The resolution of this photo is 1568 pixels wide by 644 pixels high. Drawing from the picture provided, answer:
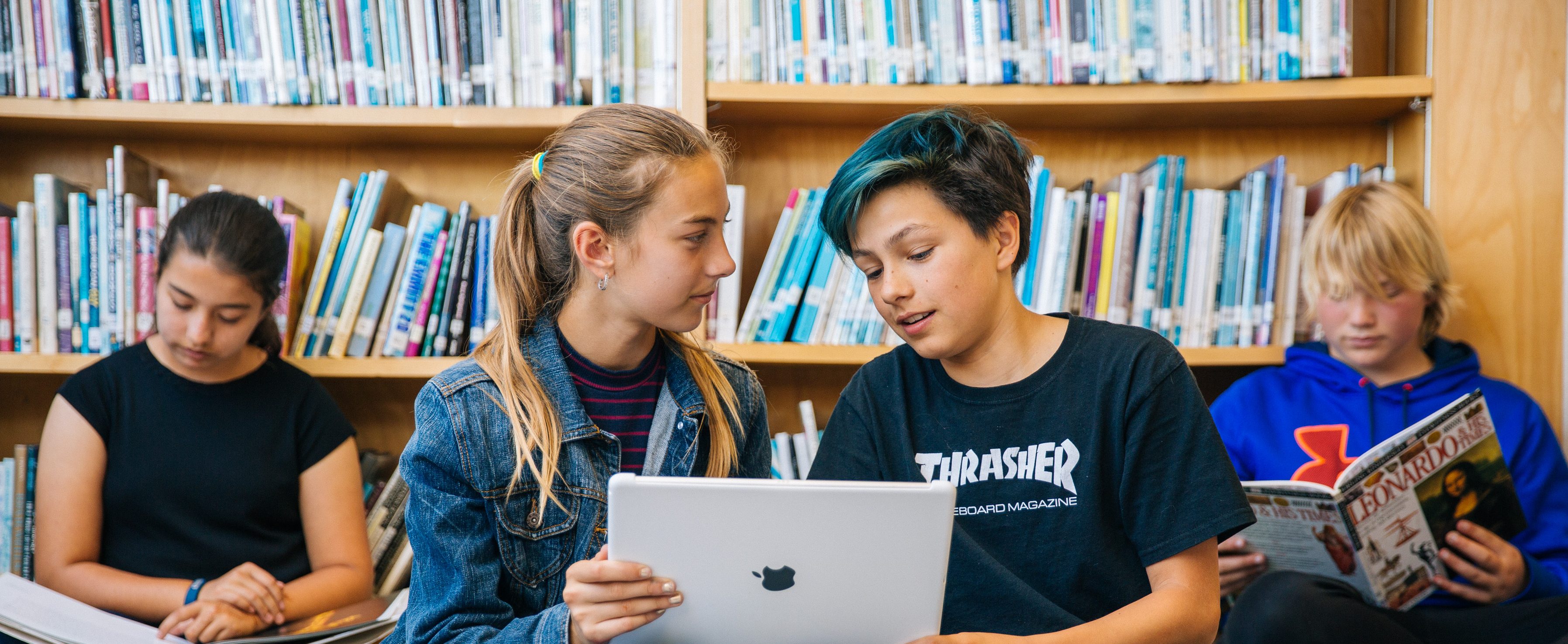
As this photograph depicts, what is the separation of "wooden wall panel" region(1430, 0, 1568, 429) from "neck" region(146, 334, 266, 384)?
6.58ft

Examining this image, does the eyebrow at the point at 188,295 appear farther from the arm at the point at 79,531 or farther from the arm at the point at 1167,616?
the arm at the point at 1167,616

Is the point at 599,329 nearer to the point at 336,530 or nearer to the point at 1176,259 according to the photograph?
the point at 336,530

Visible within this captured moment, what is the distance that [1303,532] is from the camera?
1302mm

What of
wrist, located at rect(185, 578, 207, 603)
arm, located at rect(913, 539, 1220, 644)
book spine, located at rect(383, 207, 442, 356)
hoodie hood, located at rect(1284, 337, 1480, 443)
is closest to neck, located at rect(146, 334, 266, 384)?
book spine, located at rect(383, 207, 442, 356)

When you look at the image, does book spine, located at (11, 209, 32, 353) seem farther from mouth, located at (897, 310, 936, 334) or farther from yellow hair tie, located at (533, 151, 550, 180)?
mouth, located at (897, 310, 936, 334)

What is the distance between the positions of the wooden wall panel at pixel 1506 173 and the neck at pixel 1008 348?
1026mm

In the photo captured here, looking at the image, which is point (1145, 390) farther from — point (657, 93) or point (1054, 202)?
point (657, 93)

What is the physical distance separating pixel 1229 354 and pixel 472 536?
4.12 ft

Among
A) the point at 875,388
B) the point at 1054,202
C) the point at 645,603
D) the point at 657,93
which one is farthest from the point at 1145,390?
the point at 657,93

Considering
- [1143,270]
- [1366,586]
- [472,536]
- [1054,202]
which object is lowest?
[1366,586]

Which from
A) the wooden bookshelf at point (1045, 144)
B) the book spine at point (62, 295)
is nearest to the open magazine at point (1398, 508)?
the wooden bookshelf at point (1045, 144)

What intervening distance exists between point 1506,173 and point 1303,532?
2.63 ft

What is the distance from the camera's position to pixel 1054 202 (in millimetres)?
1637

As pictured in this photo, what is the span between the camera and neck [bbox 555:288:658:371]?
3.79 feet
